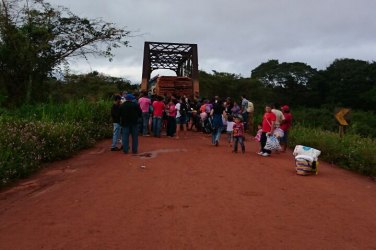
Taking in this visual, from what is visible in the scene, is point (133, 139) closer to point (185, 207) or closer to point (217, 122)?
point (217, 122)

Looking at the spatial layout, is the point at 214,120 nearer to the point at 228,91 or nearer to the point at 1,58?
the point at 1,58

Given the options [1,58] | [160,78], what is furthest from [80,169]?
[160,78]

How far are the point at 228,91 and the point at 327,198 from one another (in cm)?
3922

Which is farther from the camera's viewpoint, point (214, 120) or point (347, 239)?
point (214, 120)

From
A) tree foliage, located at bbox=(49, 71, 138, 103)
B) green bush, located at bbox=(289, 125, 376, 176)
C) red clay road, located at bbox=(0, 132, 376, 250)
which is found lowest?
red clay road, located at bbox=(0, 132, 376, 250)

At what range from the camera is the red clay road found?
5.57m

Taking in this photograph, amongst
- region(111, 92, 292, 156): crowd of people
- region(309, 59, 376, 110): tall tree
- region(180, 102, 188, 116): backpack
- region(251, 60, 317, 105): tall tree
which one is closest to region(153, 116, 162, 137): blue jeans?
region(111, 92, 292, 156): crowd of people

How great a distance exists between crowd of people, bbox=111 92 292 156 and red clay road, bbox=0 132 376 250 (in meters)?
1.68

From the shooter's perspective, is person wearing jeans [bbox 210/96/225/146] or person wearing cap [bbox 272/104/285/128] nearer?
person wearing cap [bbox 272/104/285/128]

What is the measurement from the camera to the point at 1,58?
16703 millimetres

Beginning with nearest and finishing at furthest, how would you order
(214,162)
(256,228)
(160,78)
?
(256,228)
(214,162)
(160,78)

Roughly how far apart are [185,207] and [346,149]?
23.5 ft

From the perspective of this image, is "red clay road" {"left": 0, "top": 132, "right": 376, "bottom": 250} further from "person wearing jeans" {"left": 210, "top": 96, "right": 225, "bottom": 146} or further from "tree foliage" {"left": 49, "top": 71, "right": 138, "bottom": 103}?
"tree foliage" {"left": 49, "top": 71, "right": 138, "bottom": 103}

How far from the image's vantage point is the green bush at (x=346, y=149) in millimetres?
11149
